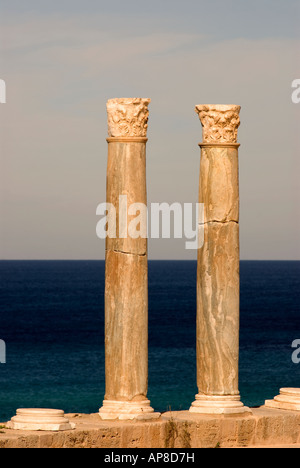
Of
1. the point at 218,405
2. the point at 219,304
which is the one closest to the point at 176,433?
the point at 218,405

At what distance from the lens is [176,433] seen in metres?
36.8

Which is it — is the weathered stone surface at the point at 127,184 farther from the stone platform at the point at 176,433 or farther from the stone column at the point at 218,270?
the stone platform at the point at 176,433

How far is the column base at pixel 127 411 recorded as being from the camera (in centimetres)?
3653

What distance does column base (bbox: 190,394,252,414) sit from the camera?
38.3 m

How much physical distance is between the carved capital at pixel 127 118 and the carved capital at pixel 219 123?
241cm

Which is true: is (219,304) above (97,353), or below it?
above

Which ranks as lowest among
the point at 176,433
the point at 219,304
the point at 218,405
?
the point at 176,433

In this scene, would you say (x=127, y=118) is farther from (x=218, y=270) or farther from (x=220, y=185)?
(x=218, y=270)

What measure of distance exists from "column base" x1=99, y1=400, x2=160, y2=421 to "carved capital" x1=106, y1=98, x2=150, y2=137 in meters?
7.93

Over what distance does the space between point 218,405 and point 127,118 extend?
30.2 ft

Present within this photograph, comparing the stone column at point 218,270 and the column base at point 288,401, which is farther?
the column base at point 288,401

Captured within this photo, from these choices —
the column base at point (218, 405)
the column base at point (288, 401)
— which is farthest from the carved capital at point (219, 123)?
the column base at point (288, 401)

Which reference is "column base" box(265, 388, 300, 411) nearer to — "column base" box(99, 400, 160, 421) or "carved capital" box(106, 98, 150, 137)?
"column base" box(99, 400, 160, 421)

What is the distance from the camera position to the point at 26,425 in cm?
3462
